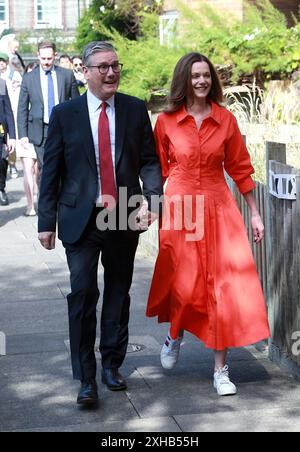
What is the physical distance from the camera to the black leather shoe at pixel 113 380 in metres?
6.84

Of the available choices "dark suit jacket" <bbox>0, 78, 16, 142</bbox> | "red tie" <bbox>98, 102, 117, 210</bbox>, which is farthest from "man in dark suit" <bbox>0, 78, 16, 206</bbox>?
"red tie" <bbox>98, 102, 117, 210</bbox>

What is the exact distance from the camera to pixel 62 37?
55.1 meters

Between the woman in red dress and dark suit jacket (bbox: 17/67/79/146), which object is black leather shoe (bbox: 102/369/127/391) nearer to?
the woman in red dress

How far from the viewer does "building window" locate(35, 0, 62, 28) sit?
209 ft

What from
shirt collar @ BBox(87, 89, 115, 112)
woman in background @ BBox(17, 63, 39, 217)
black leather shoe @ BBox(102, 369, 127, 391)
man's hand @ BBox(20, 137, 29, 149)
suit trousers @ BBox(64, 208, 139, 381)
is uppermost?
shirt collar @ BBox(87, 89, 115, 112)

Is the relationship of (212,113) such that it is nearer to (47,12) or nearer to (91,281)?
(91,281)

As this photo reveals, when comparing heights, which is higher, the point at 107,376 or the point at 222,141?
the point at 222,141

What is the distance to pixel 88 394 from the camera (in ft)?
21.2

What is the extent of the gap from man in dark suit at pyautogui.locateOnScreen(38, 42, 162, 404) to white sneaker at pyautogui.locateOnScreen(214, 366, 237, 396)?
730 millimetres

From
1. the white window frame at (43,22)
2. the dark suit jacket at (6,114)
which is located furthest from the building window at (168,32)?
the white window frame at (43,22)

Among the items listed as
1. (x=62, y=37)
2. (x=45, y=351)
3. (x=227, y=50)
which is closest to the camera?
(x=45, y=351)
